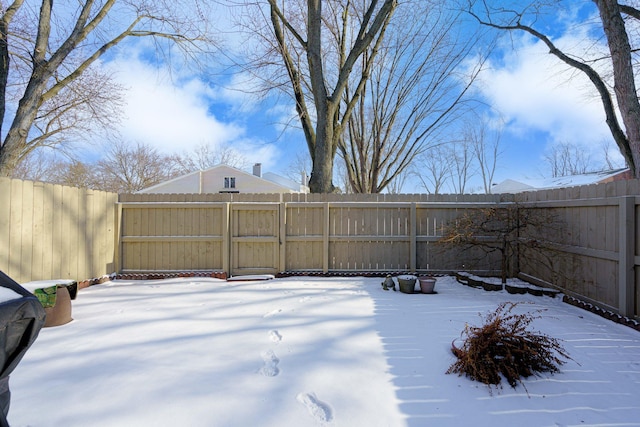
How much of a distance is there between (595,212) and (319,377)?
4174 millimetres

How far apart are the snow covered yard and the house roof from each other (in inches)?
599

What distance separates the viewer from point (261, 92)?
9305 mm

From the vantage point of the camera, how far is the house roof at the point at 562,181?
1602 centimetres

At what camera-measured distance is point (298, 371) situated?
252 centimetres

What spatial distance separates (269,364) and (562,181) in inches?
822

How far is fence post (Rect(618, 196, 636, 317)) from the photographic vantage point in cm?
357

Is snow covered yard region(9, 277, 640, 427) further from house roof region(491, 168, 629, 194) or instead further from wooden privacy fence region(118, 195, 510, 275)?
house roof region(491, 168, 629, 194)

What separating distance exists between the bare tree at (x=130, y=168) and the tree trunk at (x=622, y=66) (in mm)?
29235

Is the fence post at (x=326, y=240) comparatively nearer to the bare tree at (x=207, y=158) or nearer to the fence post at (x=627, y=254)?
the fence post at (x=627, y=254)

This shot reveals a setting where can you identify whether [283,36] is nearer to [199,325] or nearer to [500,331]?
[199,325]

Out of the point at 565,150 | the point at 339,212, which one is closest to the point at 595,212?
the point at 339,212

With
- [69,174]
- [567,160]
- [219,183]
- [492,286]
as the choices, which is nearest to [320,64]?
[492,286]

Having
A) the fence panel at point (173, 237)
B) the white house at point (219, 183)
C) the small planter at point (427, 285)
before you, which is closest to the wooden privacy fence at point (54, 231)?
the fence panel at point (173, 237)

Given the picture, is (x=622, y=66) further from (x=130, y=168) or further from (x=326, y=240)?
(x=130, y=168)
